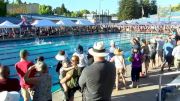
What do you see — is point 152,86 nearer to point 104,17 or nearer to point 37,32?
point 37,32

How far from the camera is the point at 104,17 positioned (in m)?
113

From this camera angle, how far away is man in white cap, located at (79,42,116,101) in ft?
15.8

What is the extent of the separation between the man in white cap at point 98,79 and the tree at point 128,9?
342 ft

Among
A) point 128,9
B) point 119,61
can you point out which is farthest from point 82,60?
point 128,9

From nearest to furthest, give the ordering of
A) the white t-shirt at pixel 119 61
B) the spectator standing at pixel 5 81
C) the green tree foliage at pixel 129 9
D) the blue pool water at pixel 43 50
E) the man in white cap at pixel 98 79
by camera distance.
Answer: the man in white cap at pixel 98 79 < the spectator standing at pixel 5 81 < the white t-shirt at pixel 119 61 < the blue pool water at pixel 43 50 < the green tree foliage at pixel 129 9

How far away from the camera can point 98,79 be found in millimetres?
4855

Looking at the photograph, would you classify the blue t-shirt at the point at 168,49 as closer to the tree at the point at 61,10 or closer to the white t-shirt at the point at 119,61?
the white t-shirt at the point at 119,61

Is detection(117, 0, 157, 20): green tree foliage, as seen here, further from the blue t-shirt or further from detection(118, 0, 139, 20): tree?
the blue t-shirt

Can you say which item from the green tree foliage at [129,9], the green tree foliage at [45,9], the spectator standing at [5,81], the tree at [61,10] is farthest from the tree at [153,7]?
the spectator standing at [5,81]

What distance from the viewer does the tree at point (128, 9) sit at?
109 meters

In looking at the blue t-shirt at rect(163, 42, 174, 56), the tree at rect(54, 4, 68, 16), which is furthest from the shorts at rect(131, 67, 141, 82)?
the tree at rect(54, 4, 68, 16)

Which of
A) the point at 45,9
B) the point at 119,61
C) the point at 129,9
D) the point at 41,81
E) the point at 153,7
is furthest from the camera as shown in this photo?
the point at 45,9

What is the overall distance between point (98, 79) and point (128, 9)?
348ft

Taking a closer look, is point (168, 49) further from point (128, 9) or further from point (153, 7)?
point (153, 7)
